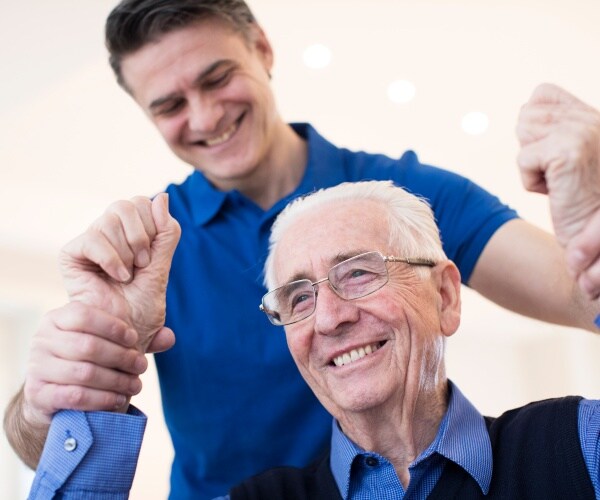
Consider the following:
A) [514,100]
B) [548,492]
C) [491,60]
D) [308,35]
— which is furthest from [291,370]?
[514,100]

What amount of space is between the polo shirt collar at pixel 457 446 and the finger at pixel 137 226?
502mm

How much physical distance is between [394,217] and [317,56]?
238cm

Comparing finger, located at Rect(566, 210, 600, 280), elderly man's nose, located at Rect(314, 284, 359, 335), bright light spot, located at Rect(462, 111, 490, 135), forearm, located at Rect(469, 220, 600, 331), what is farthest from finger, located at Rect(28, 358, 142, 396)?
bright light spot, located at Rect(462, 111, 490, 135)

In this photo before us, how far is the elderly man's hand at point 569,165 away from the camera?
1.19 metres

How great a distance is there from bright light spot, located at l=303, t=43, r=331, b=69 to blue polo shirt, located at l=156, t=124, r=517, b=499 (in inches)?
79.0

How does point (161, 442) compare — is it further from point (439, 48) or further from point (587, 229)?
point (587, 229)

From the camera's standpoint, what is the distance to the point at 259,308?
197 cm

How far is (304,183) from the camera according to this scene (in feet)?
6.89

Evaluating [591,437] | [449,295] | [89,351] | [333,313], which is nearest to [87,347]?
[89,351]

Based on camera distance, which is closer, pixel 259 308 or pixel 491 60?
pixel 259 308

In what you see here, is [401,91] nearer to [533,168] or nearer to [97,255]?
[97,255]

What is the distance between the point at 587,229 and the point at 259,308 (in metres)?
0.91

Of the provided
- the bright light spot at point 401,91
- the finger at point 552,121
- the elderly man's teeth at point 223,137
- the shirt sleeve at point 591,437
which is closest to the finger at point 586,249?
the finger at point 552,121

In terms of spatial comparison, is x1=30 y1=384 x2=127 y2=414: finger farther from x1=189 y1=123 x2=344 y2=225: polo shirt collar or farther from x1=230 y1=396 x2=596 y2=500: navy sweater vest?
x1=189 y1=123 x2=344 y2=225: polo shirt collar
